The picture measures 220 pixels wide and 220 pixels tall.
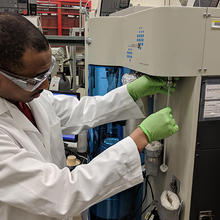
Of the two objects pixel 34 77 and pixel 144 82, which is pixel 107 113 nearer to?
pixel 144 82

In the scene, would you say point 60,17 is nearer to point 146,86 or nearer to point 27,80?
point 146,86

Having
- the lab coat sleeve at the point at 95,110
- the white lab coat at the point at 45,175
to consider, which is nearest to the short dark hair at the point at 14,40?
the white lab coat at the point at 45,175

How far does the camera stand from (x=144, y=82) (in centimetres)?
107

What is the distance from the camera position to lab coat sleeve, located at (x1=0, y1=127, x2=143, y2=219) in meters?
0.72

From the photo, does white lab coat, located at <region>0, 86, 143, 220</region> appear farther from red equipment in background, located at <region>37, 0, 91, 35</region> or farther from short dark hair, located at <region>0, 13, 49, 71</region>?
red equipment in background, located at <region>37, 0, 91, 35</region>

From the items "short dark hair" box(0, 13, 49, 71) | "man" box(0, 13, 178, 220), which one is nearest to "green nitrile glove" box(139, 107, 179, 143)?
"man" box(0, 13, 178, 220)

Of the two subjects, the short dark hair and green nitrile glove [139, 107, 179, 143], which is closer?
the short dark hair

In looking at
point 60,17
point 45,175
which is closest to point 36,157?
point 45,175

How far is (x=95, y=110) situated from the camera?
1.27m

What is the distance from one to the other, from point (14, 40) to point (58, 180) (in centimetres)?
43

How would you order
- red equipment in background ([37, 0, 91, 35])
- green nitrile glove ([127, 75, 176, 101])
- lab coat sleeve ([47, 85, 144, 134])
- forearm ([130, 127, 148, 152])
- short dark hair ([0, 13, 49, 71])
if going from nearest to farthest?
short dark hair ([0, 13, 49, 71]), forearm ([130, 127, 148, 152]), green nitrile glove ([127, 75, 176, 101]), lab coat sleeve ([47, 85, 144, 134]), red equipment in background ([37, 0, 91, 35])

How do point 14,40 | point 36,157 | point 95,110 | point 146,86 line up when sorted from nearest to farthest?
point 14,40
point 36,157
point 146,86
point 95,110

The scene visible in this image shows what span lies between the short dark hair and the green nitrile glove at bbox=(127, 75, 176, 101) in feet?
1.58

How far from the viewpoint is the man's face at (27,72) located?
2.43 feet
